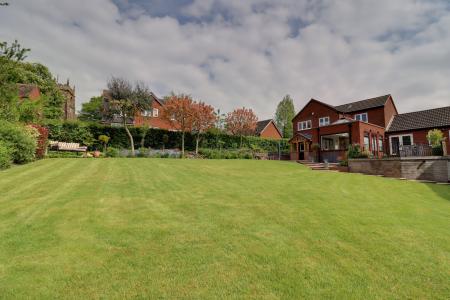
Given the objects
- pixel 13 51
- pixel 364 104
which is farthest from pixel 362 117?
pixel 13 51

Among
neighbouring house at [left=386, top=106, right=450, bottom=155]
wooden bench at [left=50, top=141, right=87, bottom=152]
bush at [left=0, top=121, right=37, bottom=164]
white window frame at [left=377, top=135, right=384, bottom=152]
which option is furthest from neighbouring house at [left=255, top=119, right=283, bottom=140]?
bush at [left=0, top=121, right=37, bottom=164]

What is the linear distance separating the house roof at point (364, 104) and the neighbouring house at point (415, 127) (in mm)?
3013

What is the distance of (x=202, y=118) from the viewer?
26.8 m

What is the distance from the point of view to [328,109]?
30875 mm

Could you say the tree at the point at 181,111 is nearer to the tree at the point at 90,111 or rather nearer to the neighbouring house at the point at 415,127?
the neighbouring house at the point at 415,127

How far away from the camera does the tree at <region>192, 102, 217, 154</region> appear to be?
2625cm

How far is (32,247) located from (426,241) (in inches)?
253

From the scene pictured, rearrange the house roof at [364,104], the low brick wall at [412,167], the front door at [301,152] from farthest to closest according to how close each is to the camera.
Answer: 1. the house roof at [364,104]
2. the front door at [301,152]
3. the low brick wall at [412,167]

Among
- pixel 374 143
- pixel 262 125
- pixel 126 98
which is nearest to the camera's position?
pixel 374 143

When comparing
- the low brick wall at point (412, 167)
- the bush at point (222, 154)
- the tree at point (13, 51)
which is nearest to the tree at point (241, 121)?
the bush at point (222, 154)

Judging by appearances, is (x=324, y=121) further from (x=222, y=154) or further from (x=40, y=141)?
(x=40, y=141)

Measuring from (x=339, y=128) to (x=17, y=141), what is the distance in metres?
25.4

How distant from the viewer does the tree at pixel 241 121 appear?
35.2m

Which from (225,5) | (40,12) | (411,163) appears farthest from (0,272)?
(411,163)
